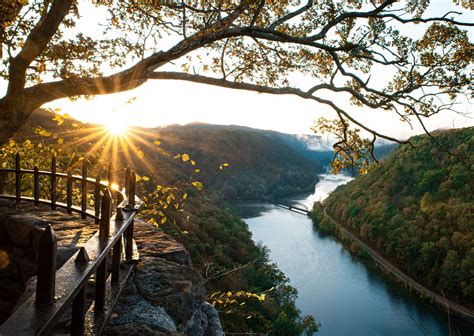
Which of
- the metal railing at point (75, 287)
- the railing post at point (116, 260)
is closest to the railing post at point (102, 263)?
the metal railing at point (75, 287)

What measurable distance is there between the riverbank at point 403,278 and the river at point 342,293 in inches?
51.9

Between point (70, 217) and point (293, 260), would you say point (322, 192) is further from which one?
point (70, 217)

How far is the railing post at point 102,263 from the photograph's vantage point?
8.57 feet

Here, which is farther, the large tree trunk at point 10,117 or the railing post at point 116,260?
the large tree trunk at point 10,117

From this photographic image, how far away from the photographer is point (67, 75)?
6.91 metres

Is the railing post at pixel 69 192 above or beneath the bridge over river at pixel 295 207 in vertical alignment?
above

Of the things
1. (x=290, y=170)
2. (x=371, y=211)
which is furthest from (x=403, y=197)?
(x=290, y=170)

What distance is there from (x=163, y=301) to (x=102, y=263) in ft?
3.65

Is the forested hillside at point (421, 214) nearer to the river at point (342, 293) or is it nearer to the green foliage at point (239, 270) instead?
the river at point (342, 293)

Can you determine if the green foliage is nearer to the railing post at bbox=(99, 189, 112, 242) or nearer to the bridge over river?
the railing post at bbox=(99, 189, 112, 242)

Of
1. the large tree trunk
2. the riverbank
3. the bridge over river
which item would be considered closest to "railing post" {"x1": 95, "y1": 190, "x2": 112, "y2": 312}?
the large tree trunk

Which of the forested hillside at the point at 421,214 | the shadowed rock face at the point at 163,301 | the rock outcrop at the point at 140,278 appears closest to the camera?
the shadowed rock face at the point at 163,301

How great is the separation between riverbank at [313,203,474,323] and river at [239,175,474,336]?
51.9 inches

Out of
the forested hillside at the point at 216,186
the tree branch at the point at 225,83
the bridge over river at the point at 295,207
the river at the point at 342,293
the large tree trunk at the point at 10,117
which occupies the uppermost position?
the tree branch at the point at 225,83
